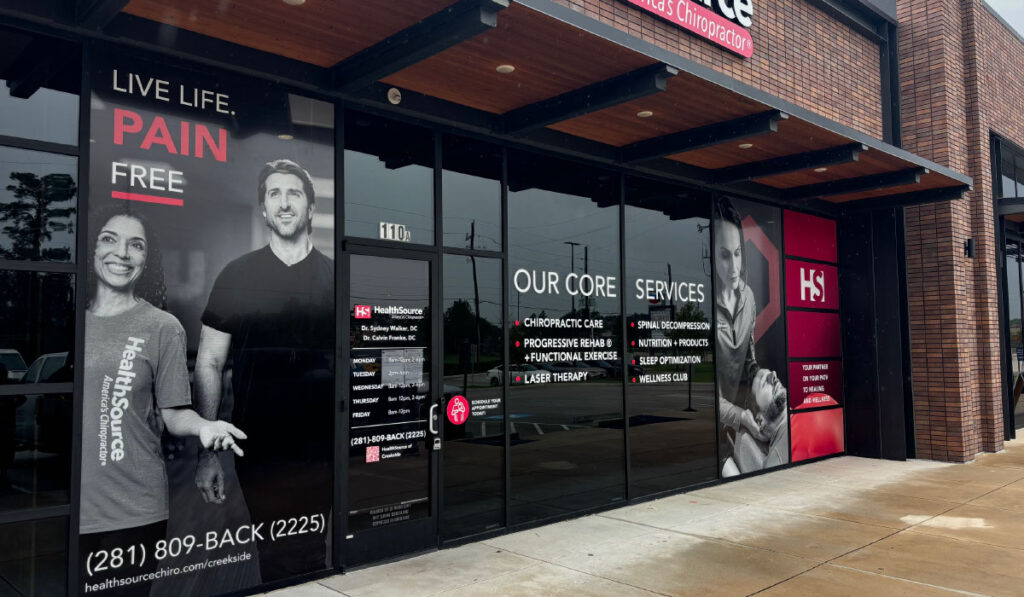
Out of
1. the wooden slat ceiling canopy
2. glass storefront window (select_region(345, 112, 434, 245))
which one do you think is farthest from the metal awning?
glass storefront window (select_region(345, 112, 434, 245))

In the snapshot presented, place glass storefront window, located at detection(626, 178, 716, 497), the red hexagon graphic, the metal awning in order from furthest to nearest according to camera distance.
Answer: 1. the red hexagon graphic
2. glass storefront window, located at detection(626, 178, 716, 497)
3. the metal awning

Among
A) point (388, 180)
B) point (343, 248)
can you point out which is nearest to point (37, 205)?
point (343, 248)

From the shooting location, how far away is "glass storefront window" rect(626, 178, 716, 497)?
8289mm

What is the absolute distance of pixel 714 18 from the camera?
821 centimetres

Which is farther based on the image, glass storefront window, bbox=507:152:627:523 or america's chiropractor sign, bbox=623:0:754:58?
america's chiropractor sign, bbox=623:0:754:58

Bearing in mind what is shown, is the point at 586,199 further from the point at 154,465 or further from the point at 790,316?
the point at 154,465

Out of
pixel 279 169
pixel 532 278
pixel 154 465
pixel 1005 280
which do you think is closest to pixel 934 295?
pixel 1005 280

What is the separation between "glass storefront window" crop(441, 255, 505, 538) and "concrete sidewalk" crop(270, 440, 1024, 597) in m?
0.33

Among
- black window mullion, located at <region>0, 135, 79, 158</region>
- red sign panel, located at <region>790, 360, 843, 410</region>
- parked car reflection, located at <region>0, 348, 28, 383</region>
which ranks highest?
black window mullion, located at <region>0, 135, 79, 158</region>

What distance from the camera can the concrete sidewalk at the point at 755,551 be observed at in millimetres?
5340

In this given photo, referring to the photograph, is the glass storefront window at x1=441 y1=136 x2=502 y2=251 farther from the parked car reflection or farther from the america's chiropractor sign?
the parked car reflection

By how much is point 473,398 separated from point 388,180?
203 cm

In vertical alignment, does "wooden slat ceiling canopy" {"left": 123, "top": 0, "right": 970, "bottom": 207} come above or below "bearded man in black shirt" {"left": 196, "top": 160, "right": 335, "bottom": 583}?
above

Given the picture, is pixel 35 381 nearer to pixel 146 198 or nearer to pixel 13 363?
pixel 13 363
